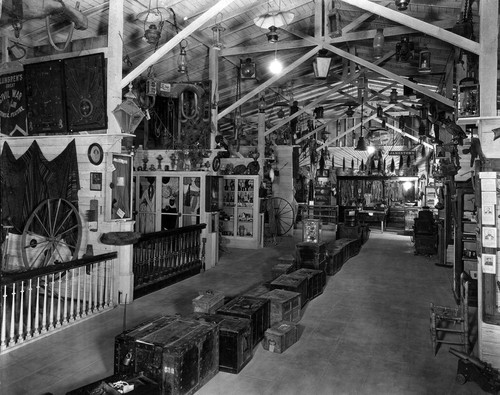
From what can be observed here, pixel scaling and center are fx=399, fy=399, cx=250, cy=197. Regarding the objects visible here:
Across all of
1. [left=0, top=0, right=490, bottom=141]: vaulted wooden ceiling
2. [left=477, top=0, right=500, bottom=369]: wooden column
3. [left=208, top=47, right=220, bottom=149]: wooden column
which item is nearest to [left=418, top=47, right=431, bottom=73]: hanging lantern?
[left=0, top=0, right=490, bottom=141]: vaulted wooden ceiling

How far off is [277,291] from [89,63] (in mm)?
4664

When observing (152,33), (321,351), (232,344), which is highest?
(152,33)

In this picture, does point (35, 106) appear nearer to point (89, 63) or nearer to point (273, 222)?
point (89, 63)

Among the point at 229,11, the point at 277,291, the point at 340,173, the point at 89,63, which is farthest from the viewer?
the point at 340,173

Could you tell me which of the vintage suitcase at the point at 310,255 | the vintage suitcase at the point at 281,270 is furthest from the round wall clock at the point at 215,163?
the vintage suitcase at the point at 281,270

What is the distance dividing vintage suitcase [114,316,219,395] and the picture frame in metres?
3.12

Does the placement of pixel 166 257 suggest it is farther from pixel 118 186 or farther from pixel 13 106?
pixel 13 106

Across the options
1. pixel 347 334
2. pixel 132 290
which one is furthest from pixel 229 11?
pixel 347 334

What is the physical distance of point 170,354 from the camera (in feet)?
11.3

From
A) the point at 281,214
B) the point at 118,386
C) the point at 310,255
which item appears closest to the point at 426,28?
the point at 310,255

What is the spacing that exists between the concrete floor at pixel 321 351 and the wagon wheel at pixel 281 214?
666 cm

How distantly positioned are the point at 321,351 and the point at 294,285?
134 cm

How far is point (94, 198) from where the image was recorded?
6484mm

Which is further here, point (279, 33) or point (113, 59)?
point (279, 33)
